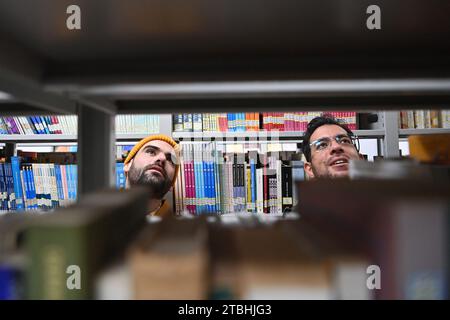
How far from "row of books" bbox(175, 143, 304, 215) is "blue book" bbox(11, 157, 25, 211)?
3.35 ft

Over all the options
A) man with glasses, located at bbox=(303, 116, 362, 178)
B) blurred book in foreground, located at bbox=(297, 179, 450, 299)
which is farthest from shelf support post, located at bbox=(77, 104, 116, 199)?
man with glasses, located at bbox=(303, 116, 362, 178)

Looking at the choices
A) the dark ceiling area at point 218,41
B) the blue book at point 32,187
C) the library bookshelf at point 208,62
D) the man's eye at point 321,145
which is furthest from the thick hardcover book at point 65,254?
the blue book at point 32,187

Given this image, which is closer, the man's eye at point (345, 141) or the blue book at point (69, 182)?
the man's eye at point (345, 141)

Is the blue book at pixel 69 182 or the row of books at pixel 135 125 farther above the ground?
the row of books at pixel 135 125

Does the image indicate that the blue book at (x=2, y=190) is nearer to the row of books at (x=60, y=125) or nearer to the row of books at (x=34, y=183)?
the row of books at (x=34, y=183)

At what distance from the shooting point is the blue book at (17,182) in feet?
7.81

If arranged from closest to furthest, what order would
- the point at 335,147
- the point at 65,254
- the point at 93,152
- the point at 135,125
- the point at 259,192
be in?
the point at 65,254, the point at 93,152, the point at 335,147, the point at 259,192, the point at 135,125

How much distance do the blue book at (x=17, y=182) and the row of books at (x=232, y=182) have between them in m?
1.02

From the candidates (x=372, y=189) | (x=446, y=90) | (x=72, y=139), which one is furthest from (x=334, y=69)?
(x=72, y=139)

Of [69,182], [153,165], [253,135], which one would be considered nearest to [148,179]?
[153,165]

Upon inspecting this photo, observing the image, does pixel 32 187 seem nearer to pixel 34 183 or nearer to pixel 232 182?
pixel 34 183

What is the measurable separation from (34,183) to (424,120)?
2.57 meters

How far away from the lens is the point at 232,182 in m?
2.33
